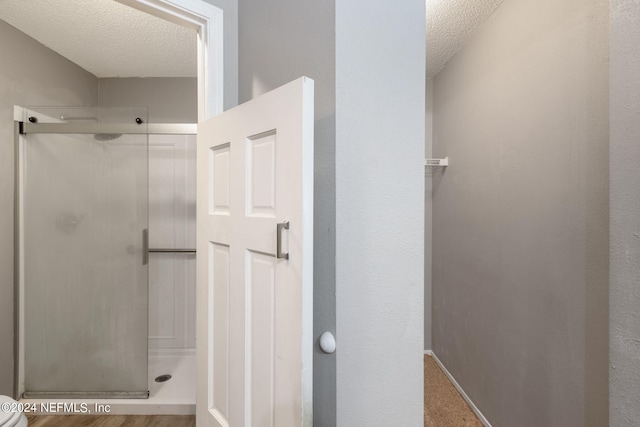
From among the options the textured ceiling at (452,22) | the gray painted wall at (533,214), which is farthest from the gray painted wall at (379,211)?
the textured ceiling at (452,22)

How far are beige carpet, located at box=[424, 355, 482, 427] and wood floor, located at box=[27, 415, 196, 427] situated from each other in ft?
4.93

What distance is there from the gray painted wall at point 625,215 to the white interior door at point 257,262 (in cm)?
91

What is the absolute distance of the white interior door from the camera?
874 millimetres

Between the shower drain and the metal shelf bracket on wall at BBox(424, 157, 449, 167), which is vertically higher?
the metal shelf bracket on wall at BBox(424, 157, 449, 167)

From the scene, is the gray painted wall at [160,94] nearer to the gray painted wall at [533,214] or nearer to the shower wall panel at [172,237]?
the shower wall panel at [172,237]

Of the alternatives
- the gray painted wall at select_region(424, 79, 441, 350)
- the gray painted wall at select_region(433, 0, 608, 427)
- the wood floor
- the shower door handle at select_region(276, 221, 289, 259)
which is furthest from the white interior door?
the gray painted wall at select_region(424, 79, 441, 350)

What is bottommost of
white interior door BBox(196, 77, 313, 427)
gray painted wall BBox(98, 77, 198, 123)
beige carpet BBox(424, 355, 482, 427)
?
beige carpet BBox(424, 355, 482, 427)

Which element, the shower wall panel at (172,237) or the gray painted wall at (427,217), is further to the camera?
the gray painted wall at (427,217)

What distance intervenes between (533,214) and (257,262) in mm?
1360

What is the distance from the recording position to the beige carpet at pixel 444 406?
2.03 m

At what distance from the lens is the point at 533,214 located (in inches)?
62.3

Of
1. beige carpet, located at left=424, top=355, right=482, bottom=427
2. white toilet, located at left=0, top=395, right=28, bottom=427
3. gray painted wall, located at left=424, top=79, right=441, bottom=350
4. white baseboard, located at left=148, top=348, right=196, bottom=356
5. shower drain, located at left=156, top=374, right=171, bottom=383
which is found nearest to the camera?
white toilet, located at left=0, top=395, right=28, bottom=427

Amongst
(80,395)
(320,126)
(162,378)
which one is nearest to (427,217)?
(320,126)

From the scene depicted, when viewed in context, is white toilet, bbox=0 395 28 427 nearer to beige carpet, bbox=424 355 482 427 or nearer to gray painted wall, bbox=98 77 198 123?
beige carpet, bbox=424 355 482 427
